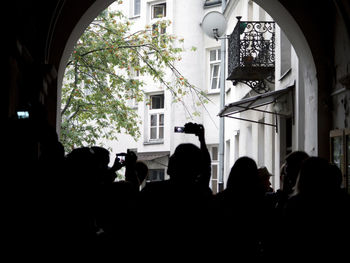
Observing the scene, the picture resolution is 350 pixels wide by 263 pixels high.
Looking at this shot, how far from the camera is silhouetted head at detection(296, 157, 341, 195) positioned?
4.35m

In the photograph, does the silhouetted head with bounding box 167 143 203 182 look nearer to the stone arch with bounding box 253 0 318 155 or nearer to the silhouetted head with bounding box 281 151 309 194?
the silhouetted head with bounding box 281 151 309 194

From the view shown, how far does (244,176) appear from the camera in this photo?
15.9 feet

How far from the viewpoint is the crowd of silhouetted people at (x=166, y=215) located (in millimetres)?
3760

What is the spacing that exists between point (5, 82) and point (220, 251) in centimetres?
188

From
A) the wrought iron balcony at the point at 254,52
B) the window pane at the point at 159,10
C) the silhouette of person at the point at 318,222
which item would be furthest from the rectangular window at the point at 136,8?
the silhouette of person at the point at 318,222

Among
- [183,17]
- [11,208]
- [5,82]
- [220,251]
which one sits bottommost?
[220,251]

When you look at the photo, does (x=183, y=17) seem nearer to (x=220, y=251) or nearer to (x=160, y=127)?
(x=160, y=127)

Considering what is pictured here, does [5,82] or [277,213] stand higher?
[5,82]

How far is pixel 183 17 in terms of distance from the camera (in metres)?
30.4

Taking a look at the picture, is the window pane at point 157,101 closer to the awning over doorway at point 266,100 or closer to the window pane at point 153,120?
the window pane at point 153,120

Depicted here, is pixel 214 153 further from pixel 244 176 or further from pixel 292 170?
pixel 244 176

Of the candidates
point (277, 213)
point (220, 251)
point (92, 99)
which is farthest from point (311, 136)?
point (92, 99)

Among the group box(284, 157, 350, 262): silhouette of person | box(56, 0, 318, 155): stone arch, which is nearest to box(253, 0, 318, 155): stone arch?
box(56, 0, 318, 155): stone arch

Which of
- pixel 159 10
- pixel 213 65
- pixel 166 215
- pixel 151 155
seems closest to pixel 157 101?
pixel 151 155
